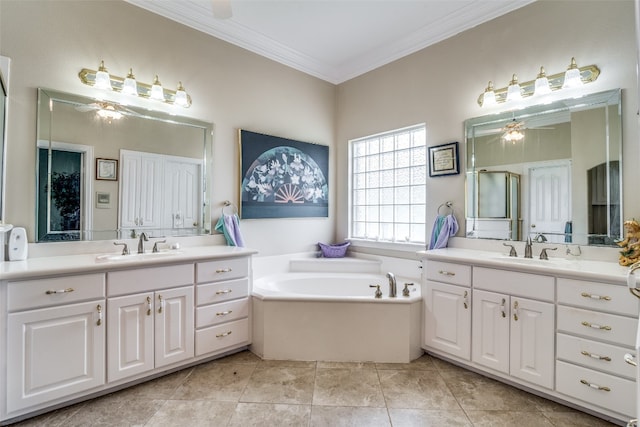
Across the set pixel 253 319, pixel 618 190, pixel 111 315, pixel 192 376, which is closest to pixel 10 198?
pixel 111 315

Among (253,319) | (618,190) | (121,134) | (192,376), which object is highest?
(121,134)

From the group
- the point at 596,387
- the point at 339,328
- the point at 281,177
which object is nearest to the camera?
the point at 596,387

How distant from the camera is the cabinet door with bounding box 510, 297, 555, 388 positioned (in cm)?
197

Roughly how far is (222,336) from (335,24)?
9.54 feet

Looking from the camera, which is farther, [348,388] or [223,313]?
[223,313]

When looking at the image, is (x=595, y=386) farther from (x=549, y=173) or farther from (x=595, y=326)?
(x=549, y=173)

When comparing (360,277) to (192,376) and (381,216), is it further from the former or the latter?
(192,376)

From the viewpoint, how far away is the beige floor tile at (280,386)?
6.68ft

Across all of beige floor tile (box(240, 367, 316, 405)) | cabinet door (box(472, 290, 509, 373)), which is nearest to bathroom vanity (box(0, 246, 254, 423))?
beige floor tile (box(240, 367, 316, 405))

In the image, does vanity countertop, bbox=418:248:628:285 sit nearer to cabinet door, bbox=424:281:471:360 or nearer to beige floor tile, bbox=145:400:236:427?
cabinet door, bbox=424:281:471:360

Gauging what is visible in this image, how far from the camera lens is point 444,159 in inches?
119

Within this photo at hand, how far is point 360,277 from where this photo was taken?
338 cm

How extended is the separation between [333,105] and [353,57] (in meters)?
0.61

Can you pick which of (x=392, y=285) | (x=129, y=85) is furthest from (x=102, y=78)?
(x=392, y=285)
